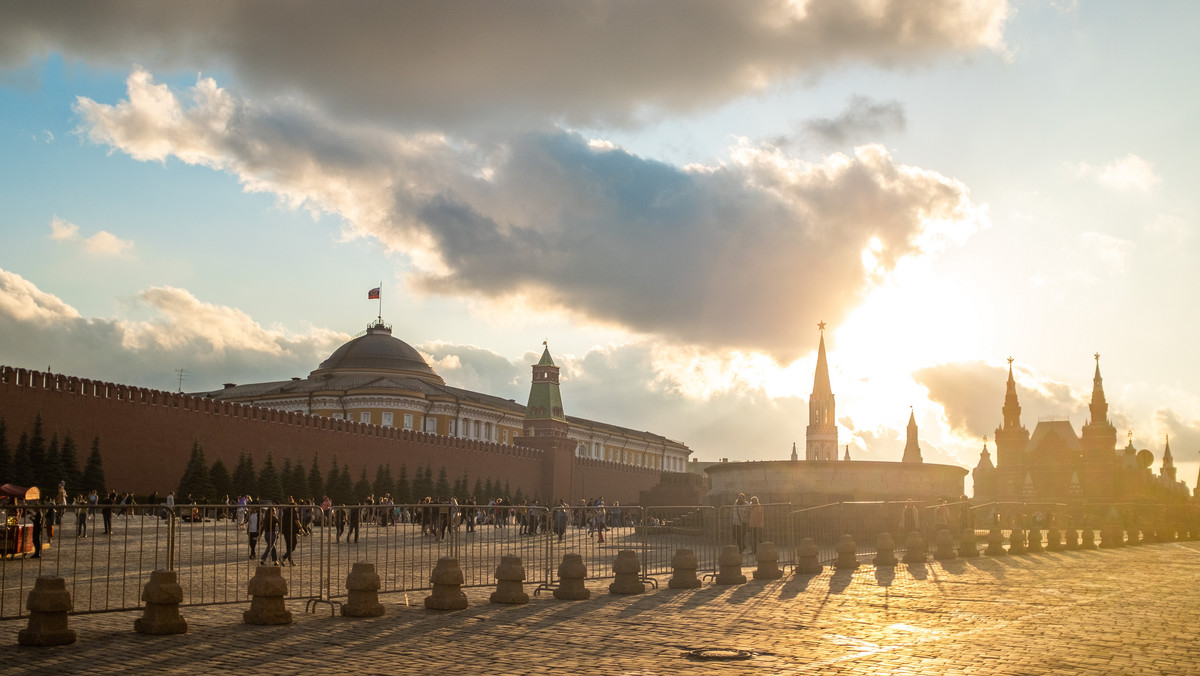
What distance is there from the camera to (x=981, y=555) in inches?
868

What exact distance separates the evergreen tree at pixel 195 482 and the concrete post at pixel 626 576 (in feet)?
91.4

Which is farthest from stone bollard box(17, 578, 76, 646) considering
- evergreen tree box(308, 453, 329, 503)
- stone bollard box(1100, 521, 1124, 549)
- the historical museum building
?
the historical museum building

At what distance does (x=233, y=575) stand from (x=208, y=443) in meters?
27.3

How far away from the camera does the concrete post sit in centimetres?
1309

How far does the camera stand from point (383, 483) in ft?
163

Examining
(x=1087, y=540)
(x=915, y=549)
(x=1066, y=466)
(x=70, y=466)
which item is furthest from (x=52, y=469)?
(x=1066, y=466)

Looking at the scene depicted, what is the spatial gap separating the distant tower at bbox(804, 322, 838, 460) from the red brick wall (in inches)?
1091

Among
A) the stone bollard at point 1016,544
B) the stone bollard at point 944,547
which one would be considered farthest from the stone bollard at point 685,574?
the stone bollard at point 1016,544

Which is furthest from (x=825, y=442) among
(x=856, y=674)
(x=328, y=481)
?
(x=856, y=674)

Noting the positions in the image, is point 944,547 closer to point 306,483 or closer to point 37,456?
point 37,456

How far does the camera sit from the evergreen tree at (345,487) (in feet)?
151

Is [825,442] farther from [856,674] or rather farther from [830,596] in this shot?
[856,674]

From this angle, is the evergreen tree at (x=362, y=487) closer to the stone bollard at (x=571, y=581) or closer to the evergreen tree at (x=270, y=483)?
the evergreen tree at (x=270, y=483)

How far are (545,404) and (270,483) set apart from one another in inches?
1314
